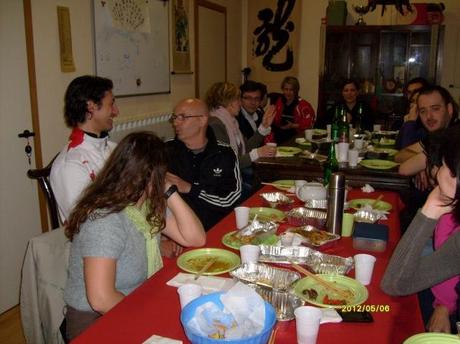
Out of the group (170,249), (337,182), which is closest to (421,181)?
(337,182)

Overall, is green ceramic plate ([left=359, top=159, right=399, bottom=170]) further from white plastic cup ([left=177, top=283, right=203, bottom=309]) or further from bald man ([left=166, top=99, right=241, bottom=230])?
white plastic cup ([left=177, top=283, right=203, bottom=309])

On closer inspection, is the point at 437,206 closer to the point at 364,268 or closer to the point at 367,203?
the point at 364,268

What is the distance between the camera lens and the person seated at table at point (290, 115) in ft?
16.6

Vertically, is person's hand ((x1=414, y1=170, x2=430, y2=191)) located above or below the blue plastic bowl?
below

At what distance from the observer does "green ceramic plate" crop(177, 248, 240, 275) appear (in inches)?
56.5

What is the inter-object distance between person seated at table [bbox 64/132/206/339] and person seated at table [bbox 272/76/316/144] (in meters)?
3.68

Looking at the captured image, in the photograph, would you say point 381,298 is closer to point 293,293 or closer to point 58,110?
point 293,293

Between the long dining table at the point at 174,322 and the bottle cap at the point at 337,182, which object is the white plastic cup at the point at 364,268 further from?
the bottle cap at the point at 337,182

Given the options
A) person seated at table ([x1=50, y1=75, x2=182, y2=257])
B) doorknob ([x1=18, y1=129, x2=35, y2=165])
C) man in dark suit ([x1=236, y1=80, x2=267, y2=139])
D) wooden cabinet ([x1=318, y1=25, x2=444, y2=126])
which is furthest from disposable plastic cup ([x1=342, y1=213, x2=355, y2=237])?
wooden cabinet ([x1=318, y1=25, x2=444, y2=126])

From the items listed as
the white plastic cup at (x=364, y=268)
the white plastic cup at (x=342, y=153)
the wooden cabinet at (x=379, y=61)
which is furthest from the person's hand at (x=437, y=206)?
the wooden cabinet at (x=379, y=61)

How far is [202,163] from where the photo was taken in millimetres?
2502

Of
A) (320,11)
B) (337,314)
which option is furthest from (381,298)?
(320,11)

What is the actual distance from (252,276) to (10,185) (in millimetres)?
1873

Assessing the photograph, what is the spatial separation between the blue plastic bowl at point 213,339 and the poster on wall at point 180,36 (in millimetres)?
3728
